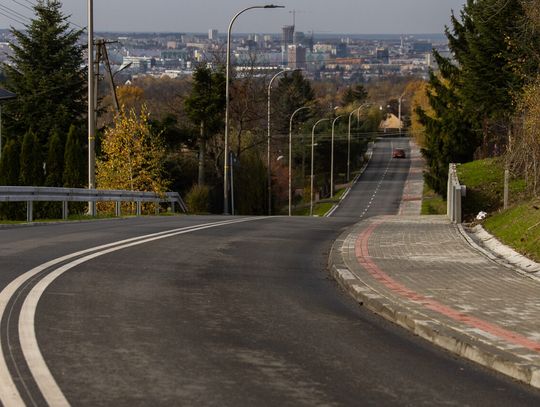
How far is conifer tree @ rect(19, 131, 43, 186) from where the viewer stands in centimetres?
4353

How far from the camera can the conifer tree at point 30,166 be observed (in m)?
43.5

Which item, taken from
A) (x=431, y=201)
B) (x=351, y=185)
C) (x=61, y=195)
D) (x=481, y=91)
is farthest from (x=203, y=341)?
(x=351, y=185)

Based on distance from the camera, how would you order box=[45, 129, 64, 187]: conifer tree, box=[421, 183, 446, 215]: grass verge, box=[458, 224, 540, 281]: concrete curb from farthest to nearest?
box=[421, 183, 446, 215]: grass verge, box=[45, 129, 64, 187]: conifer tree, box=[458, 224, 540, 281]: concrete curb

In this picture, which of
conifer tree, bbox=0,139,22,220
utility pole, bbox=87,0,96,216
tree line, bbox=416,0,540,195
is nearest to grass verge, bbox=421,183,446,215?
tree line, bbox=416,0,540,195

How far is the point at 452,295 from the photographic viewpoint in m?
11.6

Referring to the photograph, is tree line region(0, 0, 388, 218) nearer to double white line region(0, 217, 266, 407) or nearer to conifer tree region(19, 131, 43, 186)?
conifer tree region(19, 131, 43, 186)

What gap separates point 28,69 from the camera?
66188 mm

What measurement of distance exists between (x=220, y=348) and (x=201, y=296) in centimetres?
281

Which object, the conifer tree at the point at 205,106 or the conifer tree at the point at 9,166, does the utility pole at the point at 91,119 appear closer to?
the conifer tree at the point at 9,166

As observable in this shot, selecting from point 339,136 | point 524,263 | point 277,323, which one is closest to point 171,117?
point 524,263

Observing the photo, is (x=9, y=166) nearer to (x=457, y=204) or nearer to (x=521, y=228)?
(x=457, y=204)

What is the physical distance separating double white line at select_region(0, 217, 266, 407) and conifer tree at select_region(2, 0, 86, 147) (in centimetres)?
4930

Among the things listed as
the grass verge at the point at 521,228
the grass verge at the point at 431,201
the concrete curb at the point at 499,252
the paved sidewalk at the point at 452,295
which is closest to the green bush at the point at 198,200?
the grass verge at the point at 431,201

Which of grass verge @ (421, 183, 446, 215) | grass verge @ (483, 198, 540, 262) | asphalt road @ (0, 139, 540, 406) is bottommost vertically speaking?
grass verge @ (421, 183, 446, 215)
